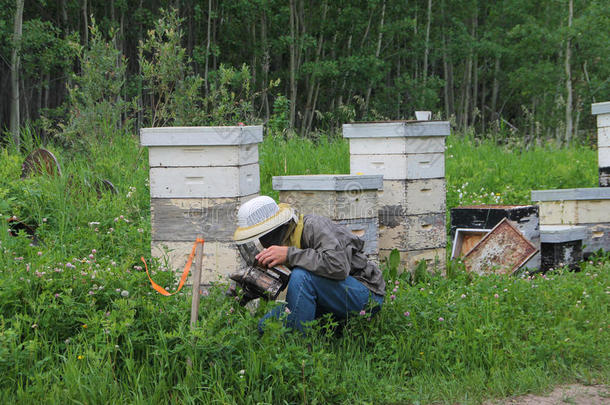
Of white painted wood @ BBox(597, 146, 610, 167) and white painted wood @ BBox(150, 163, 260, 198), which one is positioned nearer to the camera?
white painted wood @ BBox(150, 163, 260, 198)

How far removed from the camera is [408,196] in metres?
5.67

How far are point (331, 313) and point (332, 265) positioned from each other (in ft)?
1.02

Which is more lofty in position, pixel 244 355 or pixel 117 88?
pixel 117 88

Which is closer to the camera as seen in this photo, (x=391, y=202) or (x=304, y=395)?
(x=304, y=395)

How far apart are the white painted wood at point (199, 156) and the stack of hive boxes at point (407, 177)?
4.59ft

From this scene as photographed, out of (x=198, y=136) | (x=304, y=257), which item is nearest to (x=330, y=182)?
(x=198, y=136)

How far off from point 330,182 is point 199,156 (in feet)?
3.22

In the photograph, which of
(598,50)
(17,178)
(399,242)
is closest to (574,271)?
(399,242)

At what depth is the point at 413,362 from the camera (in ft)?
13.2

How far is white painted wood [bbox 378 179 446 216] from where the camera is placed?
5.67m

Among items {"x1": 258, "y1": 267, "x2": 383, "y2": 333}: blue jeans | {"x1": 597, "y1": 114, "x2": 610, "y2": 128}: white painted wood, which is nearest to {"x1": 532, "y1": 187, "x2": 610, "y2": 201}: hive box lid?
{"x1": 597, "y1": 114, "x2": 610, "y2": 128}: white painted wood

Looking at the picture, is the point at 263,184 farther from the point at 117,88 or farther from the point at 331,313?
the point at 331,313

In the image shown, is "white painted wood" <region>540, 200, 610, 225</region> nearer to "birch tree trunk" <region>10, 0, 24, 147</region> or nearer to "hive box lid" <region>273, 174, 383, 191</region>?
"hive box lid" <region>273, 174, 383, 191</region>

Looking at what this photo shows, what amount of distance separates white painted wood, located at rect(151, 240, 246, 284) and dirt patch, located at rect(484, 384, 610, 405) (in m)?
1.89
